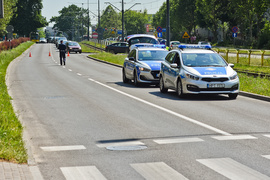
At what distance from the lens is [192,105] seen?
51.8ft

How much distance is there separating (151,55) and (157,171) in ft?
53.9

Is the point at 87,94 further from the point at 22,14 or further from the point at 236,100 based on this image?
the point at 22,14

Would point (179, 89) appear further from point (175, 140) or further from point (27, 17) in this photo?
point (27, 17)

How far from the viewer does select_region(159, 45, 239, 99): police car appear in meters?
17.2

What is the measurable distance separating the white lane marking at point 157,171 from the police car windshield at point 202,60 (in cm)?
1057

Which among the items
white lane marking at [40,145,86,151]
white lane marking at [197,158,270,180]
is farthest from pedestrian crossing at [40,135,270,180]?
white lane marking at [40,145,86,151]

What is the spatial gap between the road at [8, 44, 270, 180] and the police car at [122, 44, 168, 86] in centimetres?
416

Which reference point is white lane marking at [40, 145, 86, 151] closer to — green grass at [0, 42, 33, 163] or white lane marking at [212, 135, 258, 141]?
green grass at [0, 42, 33, 163]

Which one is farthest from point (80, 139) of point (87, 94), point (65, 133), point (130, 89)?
point (130, 89)

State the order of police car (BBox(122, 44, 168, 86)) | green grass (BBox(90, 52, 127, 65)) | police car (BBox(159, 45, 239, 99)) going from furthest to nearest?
green grass (BBox(90, 52, 127, 65)) → police car (BBox(122, 44, 168, 86)) → police car (BBox(159, 45, 239, 99))

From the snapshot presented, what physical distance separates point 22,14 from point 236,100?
130121 millimetres

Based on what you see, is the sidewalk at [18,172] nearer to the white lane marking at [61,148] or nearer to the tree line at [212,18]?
the white lane marking at [61,148]

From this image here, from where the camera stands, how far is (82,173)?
7336mm

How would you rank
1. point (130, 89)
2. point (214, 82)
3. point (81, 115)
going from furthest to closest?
point (130, 89)
point (214, 82)
point (81, 115)
